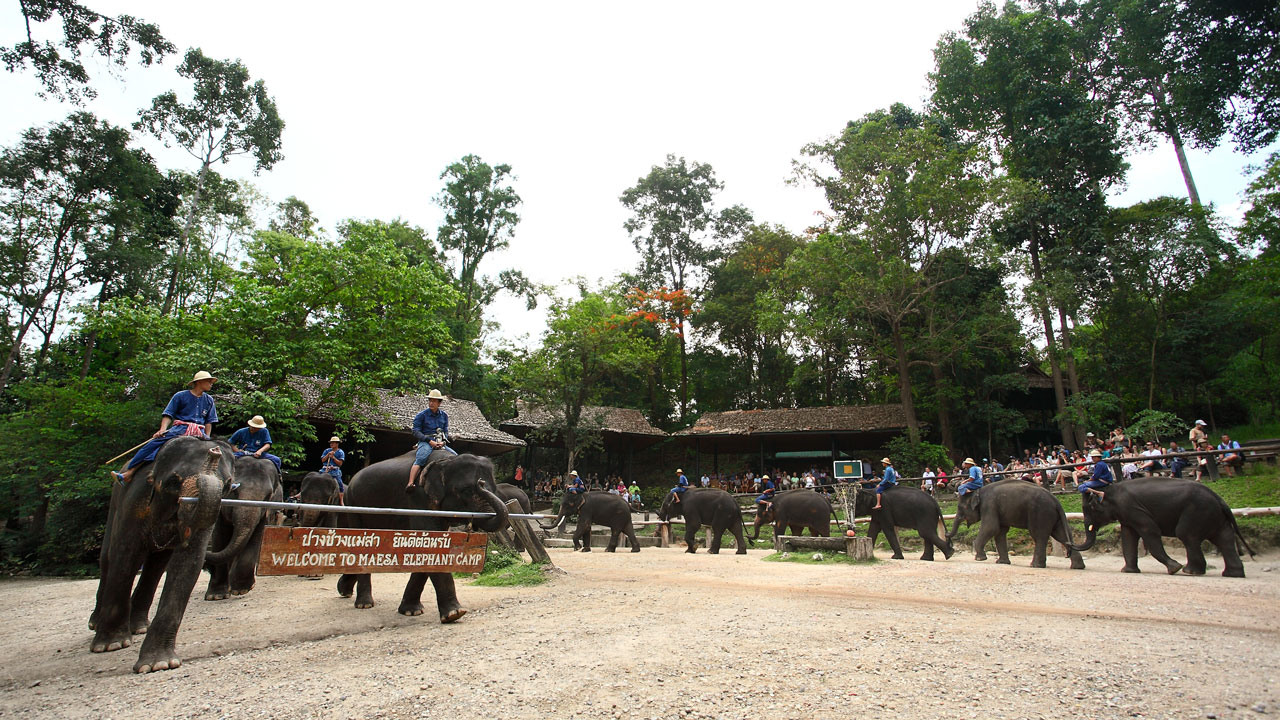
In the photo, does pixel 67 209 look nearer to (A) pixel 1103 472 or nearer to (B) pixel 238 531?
(B) pixel 238 531

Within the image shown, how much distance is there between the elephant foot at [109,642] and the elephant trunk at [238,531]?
1.73 metres

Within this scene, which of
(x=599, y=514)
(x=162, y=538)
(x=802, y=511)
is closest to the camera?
(x=162, y=538)

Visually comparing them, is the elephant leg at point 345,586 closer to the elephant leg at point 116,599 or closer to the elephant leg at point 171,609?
the elephant leg at point 116,599

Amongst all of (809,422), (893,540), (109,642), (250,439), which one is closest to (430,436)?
(109,642)

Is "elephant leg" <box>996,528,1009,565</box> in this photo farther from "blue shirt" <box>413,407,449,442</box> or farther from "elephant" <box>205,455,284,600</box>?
"elephant" <box>205,455,284,600</box>

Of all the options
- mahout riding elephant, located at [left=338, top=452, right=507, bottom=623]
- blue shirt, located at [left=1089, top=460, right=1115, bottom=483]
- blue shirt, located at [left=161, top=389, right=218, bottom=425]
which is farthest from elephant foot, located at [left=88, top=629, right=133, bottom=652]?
blue shirt, located at [left=1089, top=460, right=1115, bottom=483]

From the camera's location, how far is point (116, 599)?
16.6ft

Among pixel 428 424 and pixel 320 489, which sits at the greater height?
pixel 428 424

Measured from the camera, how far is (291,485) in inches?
670

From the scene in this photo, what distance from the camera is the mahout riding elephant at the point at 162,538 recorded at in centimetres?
456

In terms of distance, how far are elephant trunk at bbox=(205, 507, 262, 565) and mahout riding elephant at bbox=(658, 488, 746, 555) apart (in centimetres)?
989

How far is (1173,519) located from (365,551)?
11188 millimetres

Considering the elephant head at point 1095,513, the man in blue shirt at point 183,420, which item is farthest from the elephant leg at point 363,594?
the elephant head at point 1095,513

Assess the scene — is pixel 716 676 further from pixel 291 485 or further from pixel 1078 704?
pixel 291 485
